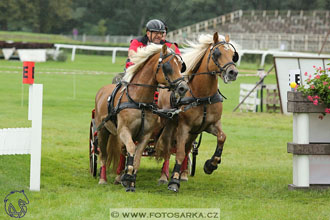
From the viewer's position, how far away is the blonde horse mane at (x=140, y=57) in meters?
7.84

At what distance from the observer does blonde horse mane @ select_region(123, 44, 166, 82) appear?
7.84 metres

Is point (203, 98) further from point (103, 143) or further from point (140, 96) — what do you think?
point (103, 143)

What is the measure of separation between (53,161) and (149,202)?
340 centimetres

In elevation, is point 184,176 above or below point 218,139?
below

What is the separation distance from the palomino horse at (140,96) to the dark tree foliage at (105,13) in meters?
47.5

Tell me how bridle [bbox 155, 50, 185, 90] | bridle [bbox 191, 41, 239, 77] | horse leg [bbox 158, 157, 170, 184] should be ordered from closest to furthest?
bridle [bbox 155, 50, 185, 90]
bridle [bbox 191, 41, 239, 77]
horse leg [bbox 158, 157, 170, 184]

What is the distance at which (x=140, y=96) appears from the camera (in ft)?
25.5

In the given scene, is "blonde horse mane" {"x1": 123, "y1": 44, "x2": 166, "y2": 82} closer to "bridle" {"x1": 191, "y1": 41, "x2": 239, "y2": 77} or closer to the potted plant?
"bridle" {"x1": 191, "y1": 41, "x2": 239, "y2": 77}

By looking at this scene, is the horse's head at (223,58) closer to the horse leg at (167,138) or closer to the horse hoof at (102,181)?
the horse leg at (167,138)

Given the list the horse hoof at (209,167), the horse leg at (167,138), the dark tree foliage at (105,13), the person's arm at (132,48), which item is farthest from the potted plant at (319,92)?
the dark tree foliage at (105,13)

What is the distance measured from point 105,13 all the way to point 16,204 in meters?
66.9

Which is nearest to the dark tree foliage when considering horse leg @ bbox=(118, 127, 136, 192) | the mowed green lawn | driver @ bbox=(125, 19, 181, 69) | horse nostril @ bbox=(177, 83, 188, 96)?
the mowed green lawn

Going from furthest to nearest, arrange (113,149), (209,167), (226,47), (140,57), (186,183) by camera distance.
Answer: (113,149)
(186,183)
(209,167)
(226,47)
(140,57)

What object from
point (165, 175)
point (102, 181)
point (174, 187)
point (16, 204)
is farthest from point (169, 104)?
point (16, 204)
